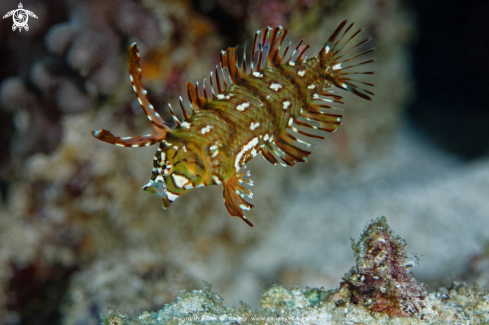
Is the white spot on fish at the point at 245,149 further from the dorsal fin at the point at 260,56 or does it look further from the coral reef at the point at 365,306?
the coral reef at the point at 365,306

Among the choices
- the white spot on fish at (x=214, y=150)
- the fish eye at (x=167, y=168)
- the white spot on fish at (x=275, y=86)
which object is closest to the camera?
the fish eye at (x=167, y=168)

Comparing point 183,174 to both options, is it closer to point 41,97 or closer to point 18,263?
point 41,97

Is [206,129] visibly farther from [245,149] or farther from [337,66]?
[337,66]

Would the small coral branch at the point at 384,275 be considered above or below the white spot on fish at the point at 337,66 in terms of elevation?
below

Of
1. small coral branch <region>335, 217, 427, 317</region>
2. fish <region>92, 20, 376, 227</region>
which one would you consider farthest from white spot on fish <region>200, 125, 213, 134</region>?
small coral branch <region>335, 217, 427, 317</region>

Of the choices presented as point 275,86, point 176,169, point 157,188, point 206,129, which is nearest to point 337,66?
point 275,86

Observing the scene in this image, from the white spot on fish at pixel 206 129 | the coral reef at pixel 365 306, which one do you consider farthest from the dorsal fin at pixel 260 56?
the coral reef at pixel 365 306

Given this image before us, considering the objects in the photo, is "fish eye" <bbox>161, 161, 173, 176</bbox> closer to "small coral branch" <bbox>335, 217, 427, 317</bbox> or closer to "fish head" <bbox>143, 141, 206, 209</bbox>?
"fish head" <bbox>143, 141, 206, 209</bbox>
